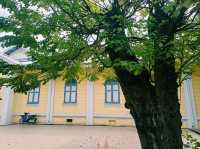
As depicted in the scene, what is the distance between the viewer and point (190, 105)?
1584 cm

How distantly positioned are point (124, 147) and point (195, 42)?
20.0 ft

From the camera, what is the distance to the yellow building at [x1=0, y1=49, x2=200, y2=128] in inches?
648

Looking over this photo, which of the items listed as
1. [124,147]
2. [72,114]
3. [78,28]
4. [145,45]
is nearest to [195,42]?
[145,45]

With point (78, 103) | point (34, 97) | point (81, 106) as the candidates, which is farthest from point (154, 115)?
point (34, 97)

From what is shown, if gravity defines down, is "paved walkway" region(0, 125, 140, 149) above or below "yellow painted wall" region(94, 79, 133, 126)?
below

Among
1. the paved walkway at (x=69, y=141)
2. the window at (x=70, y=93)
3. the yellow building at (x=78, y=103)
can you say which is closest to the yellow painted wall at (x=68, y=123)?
the yellow building at (x=78, y=103)

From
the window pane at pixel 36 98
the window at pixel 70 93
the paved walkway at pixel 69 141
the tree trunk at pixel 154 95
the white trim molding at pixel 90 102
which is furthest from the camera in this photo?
the window pane at pixel 36 98

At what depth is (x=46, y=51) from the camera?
3393 mm

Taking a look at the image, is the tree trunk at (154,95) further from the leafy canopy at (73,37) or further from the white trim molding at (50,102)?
the white trim molding at (50,102)

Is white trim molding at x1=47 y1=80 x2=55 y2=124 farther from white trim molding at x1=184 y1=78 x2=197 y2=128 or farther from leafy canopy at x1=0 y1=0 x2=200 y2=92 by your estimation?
leafy canopy at x1=0 y1=0 x2=200 y2=92

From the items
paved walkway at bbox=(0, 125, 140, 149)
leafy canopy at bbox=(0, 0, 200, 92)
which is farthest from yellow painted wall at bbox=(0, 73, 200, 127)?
leafy canopy at bbox=(0, 0, 200, 92)

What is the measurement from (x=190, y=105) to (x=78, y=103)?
26.6ft

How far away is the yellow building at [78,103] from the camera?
1645 cm

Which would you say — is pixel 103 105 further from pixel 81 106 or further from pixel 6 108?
pixel 6 108
